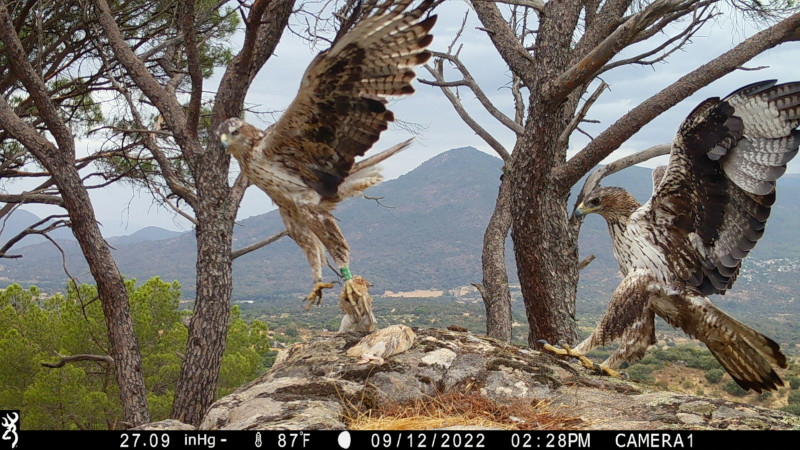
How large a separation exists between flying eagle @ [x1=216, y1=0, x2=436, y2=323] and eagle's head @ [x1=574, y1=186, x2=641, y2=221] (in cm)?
133

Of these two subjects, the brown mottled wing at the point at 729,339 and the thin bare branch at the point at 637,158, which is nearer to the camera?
the brown mottled wing at the point at 729,339

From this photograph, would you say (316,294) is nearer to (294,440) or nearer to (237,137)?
(237,137)

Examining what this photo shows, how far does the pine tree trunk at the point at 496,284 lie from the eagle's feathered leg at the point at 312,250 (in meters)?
3.84

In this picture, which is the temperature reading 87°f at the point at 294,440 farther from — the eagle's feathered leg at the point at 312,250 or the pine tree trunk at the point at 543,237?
the pine tree trunk at the point at 543,237

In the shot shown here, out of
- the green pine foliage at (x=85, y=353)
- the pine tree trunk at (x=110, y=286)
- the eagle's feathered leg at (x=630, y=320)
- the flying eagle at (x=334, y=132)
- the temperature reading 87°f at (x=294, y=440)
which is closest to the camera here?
the temperature reading 87°f at (x=294, y=440)

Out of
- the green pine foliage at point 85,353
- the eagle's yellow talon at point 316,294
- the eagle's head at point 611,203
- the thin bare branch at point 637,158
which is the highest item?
the thin bare branch at point 637,158

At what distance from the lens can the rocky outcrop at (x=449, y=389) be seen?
3.16 m

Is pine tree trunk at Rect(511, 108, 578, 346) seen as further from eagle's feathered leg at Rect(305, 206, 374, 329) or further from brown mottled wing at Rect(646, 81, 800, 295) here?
eagle's feathered leg at Rect(305, 206, 374, 329)

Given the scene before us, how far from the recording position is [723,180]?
3.65 m

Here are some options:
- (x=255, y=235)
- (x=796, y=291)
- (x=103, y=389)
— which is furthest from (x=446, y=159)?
(x=103, y=389)

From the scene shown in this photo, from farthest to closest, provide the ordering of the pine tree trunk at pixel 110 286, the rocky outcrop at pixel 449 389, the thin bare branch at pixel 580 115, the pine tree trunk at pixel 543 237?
the pine tree trunk at pixel 110 286 → the thin bare branch at pixel 580 115 → the pine tree trunk at pixel 543 237 → the rocky outcrop at pixel 449 389

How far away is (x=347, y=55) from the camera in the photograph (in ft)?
11.8

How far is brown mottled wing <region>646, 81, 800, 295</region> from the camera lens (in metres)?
3.50

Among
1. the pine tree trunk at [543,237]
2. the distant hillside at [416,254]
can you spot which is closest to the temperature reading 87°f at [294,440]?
the pine tree trunk at [543,237]
